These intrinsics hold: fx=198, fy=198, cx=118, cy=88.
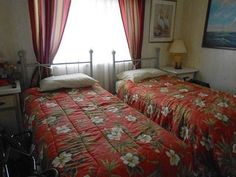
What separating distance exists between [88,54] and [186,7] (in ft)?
6.79

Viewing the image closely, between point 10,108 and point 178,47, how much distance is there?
2.76 metres

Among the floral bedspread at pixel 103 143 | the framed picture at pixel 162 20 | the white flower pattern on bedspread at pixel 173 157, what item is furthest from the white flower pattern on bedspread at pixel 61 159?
the framed picture at pixel 162 20

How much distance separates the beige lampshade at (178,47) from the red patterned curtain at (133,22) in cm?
65

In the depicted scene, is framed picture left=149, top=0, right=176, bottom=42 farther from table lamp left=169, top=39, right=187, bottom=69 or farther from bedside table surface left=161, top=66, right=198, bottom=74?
bedside table surface left=161, top=66, right=198, bottom=74

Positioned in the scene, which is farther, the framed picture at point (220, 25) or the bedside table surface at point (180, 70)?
the bedside table surface at point (180, 70)

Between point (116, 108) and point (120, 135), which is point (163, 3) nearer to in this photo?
point (116, 108)

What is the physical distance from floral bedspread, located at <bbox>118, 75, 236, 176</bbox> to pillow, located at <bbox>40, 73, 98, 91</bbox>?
26.5 inches

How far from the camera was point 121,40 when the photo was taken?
3.10m

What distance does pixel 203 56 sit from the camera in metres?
3.41

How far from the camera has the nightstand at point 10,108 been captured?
2131 mm

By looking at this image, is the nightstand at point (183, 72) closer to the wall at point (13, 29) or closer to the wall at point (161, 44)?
the wall at point (161, 44)

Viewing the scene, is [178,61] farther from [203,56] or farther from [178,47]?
[203,56]

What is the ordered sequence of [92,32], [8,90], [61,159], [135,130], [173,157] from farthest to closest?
1. [92,32]
2. [8,90]
3. [135,130]
4. [173,157]
5. [61,159]

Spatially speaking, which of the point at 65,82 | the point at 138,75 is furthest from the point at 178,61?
the point at 65,82
